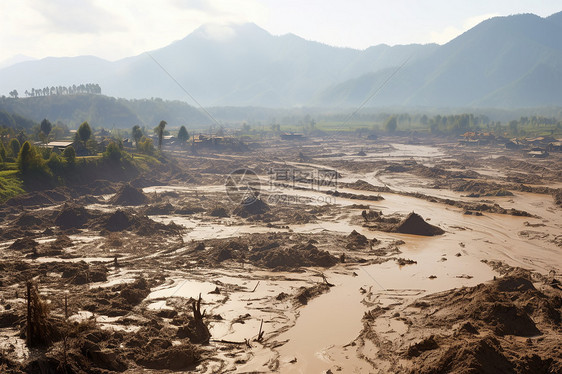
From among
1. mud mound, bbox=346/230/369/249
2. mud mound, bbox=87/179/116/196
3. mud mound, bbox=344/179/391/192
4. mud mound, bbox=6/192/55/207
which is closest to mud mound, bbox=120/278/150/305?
mud mound, bbox=346/230/369/249

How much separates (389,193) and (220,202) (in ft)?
68.2

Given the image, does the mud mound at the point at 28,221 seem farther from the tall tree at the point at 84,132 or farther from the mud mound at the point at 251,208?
the tall tree at the point at 84,132

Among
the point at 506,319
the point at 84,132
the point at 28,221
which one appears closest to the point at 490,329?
the point at 506,319

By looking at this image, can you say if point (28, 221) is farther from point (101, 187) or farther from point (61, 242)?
point (101, 187)

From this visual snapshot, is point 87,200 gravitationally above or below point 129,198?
below

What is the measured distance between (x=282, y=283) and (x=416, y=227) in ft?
50.9

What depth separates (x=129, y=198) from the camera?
45.9 m

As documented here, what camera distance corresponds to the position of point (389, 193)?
54.2 m

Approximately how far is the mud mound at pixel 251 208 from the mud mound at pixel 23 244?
1691cm

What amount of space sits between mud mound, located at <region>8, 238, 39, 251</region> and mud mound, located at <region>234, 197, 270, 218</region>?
1691 cm

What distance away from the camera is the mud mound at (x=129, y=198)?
45.3 m

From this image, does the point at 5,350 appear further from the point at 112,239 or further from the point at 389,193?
the point at 389,193

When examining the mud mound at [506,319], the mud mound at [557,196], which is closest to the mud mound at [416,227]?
the mud mound at [506,319]

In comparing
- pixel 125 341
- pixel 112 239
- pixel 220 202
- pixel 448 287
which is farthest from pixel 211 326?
pixel 220 202
